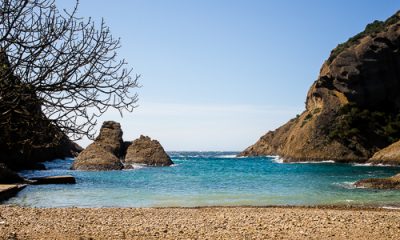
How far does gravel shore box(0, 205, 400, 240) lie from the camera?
15.4m

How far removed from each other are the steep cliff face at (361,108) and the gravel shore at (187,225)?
3566 inches

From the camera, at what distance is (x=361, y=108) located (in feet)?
368

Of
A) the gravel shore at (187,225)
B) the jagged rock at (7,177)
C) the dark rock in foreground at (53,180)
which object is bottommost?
the gravel shore at (187,225)

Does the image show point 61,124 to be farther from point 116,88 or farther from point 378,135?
point 378,135

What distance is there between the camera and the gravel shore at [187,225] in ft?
50.4

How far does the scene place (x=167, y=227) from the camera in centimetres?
1684

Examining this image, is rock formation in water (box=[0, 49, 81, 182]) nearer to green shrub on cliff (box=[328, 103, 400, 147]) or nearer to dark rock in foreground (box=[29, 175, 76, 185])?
dark rock in foreground (box=[29, 175, 76, 185])

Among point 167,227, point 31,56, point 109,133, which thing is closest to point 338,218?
point 167,227

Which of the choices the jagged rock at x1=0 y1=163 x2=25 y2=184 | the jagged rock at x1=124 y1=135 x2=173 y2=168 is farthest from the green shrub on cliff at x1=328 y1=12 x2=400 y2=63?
the jagged rock at x1=0 y1=163 x2=25 y2=184

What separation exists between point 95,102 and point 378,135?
355 ft

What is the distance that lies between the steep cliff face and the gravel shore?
90.6m

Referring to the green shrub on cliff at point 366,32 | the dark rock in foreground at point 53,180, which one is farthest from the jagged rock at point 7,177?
the green shrub on cliff at point 366,32

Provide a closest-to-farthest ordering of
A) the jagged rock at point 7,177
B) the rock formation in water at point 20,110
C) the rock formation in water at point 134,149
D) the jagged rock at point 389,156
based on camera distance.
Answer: the rock formation in water at point 20,110, the jagged rock at point 7,177, the jagged rock at point 389,156, the rock formation in water at point 134,149

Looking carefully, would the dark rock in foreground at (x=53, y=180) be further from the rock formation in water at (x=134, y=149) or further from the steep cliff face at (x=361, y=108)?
the steep cliff face at (x=361, y=108)
